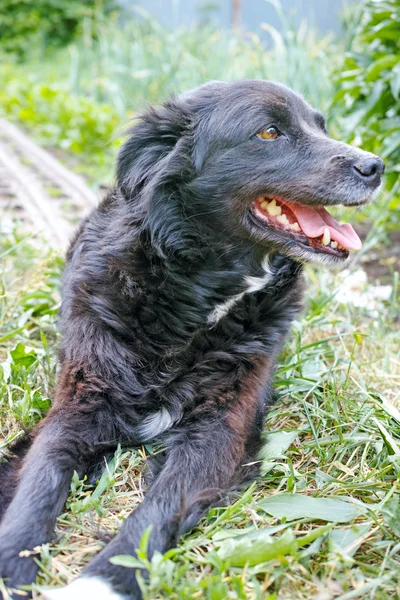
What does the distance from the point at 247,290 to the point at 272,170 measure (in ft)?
1.54

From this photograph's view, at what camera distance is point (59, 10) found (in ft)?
54.3

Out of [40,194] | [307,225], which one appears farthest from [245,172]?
[40,194]

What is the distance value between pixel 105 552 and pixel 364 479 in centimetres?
90

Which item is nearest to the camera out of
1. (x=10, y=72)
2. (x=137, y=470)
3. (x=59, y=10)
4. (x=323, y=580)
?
(x=323, y=580)

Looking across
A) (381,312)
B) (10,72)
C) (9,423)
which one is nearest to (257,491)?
(9,423)

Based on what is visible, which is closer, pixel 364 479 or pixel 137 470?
pixel 364 479

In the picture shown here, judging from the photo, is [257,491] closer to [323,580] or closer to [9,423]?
[323,580]

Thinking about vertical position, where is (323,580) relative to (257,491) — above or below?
above

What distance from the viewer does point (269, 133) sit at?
8.06 ft

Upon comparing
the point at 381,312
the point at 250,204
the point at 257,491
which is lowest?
the point at 381,312

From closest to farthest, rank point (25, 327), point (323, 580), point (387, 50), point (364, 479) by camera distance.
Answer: point (323, 580) → point (364, 479) → point (25, 327) → point (387, 50)

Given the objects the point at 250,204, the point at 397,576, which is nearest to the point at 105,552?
the point at 397,576

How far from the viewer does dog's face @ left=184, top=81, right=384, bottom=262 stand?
95.3 inches

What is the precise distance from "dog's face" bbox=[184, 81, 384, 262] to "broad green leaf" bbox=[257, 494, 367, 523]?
893mm
